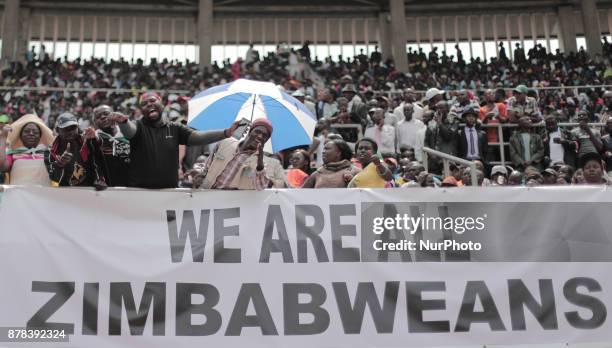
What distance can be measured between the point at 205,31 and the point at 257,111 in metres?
17.7

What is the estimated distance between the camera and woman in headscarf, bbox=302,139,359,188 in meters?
5.53

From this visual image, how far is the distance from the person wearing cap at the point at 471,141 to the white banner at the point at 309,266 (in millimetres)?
4309

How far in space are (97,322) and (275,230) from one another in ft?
4.07

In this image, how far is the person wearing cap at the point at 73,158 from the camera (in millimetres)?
4633

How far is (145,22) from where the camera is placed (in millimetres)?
26078

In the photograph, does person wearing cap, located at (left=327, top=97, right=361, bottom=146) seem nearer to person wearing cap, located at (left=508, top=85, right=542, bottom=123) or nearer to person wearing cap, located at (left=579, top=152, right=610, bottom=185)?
person wearing cap, located at (left=508, top=85, right=542, bottom=123)

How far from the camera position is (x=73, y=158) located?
4648 mm

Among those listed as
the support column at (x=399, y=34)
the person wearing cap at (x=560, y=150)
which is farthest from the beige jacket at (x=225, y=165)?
the support column at (x=399, y=34)

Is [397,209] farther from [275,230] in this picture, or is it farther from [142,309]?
[142,309]

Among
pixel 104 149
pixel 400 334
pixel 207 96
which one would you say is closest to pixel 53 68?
pixel 207 96

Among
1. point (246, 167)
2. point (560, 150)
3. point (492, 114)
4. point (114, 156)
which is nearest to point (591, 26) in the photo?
point (492, 114)

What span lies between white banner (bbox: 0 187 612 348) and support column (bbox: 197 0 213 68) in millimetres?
18628

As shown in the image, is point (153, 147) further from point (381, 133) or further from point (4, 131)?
point (381, 133)

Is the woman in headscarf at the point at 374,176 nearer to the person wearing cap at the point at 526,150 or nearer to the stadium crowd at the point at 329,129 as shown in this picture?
the stadium crowd at the point at 329,129
